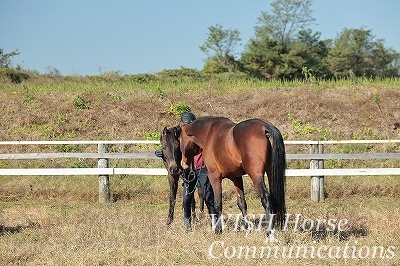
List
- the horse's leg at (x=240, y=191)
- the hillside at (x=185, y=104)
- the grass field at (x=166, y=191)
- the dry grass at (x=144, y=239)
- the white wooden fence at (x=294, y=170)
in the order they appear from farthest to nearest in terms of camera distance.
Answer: the hillside at (x=185, y=104) → the white wooden fence at (x=294, y=170) → the horse's leg at (x=240, y=191) → the grass field at (x=166, y=191) → the dry grass at (x=144, y=239)

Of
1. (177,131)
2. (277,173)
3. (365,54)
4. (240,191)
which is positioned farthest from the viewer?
(365,54)

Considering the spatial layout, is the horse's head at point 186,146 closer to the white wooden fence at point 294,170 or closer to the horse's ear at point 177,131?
the horse's ear at point 177,131

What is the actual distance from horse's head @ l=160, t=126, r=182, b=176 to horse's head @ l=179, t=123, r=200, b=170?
7 centimetres

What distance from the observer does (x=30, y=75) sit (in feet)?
88.7

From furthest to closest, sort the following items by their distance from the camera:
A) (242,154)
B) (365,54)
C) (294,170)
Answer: (365,54)
(294,170)
(242,154)

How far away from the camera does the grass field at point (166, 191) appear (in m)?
6.50

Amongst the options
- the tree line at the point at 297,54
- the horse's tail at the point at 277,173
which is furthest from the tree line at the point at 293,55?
the horse's tail at the point at 277,173

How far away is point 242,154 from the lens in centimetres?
746

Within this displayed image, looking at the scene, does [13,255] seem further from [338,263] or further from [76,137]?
[76,137]

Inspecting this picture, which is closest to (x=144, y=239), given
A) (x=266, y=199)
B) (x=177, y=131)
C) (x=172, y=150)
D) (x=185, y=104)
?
(x=266, y=199)

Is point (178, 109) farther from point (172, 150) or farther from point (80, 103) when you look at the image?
point (172, 150)

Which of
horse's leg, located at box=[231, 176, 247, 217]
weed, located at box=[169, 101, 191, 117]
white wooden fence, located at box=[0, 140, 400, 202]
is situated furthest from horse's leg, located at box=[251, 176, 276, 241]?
weed, located at box=[169, 101, 191, 117]

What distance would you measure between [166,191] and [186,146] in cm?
483

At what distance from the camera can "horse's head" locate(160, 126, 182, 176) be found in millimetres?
8562
